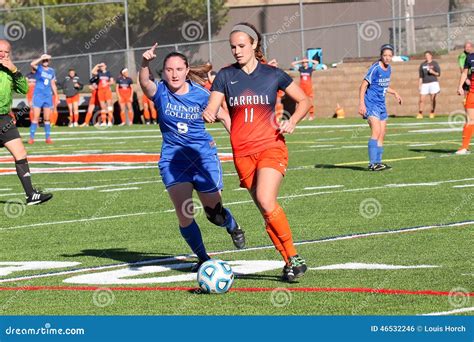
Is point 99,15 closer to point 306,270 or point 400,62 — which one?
point 400,62

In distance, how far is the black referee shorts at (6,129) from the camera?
18484mm

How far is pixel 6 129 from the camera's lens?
60.7 ft

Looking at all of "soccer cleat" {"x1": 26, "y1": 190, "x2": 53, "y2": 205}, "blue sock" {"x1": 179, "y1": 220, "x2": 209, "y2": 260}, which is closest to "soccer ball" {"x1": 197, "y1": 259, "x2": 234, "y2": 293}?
"blue sock" {"x1": 179, "y1": 220, "x2": 209, "y2": 260}

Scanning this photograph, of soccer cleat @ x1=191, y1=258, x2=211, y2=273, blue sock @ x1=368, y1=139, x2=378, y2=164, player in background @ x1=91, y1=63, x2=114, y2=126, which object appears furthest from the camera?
player in background @ x1=91, y1=63, x2=114, y2=126

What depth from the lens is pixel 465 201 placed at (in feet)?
56.7

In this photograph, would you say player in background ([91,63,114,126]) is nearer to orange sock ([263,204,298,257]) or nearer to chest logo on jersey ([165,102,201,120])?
chest logo on jersey ([165,102,201,120])

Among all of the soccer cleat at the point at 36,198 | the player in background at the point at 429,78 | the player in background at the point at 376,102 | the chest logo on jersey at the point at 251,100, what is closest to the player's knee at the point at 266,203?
the chest logo on jersey at the point at 251,100

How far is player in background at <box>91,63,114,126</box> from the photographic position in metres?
45.0

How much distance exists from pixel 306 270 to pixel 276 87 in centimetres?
159

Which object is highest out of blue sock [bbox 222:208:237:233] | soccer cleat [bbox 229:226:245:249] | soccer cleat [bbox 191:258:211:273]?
blue sock [bbox 222:208:237:233]

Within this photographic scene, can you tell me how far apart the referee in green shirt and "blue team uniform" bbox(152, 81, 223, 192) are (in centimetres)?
637

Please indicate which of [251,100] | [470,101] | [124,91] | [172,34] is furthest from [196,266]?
[172,34]
